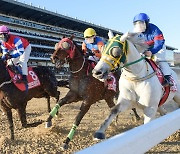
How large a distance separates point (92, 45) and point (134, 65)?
8.48 feet

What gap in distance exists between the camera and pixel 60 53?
5344 mm

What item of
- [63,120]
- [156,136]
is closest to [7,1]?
[63,120]

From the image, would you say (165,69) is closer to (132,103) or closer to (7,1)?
(132,103)

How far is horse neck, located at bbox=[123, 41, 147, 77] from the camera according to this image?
368cm

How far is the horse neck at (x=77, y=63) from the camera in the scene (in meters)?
5.42

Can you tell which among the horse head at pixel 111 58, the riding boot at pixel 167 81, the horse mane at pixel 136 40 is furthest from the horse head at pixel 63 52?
the horse head at pixel 111 58

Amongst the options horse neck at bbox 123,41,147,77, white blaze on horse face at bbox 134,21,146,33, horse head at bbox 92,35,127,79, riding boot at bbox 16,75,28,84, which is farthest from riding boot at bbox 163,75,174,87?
riding boot at bbox 16,75,28,84

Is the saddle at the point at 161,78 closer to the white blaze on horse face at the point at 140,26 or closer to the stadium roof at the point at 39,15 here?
the white blaze on horse face at the point at 140,26

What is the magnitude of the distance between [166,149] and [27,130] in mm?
2703

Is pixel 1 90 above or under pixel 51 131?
above

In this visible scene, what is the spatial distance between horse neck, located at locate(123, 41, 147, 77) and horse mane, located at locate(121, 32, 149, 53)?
69mm

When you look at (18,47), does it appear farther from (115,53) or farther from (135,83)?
(115,53)

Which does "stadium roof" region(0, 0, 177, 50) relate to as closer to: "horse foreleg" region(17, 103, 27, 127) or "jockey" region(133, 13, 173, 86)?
"horse foreleg" region(17, 103, 27, 127)

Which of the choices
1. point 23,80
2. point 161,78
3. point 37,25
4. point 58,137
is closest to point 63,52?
point 23,80
